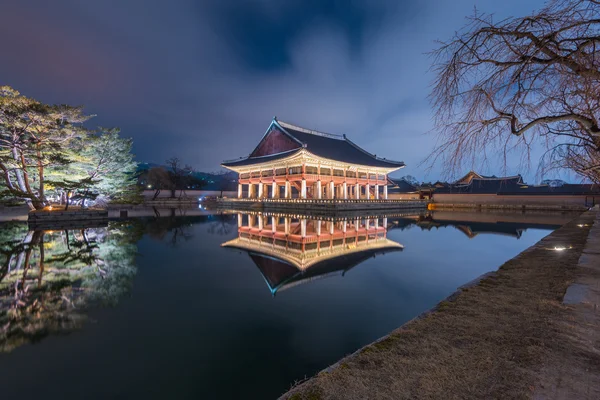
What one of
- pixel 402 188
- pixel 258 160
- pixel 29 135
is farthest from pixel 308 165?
pixel 402 188

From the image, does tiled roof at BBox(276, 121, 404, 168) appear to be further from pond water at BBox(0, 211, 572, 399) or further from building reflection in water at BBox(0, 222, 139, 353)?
building reflection in water at BBox(0, 222, 139, 353)

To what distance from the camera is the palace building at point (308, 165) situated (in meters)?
27.9

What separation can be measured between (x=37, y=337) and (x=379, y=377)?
4.21 meters

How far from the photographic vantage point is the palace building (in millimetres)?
27891

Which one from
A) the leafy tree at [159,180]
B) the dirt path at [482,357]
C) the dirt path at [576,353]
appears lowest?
the dirt path at [482,357]

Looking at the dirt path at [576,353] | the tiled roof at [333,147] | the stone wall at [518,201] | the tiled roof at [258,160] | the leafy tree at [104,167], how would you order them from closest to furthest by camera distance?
the dirt path at [576,353]
the leafy tree at [104,167]
the tiled roof at [258,160]
the stone wall at [518,201]
the tiled roof at [333,147]

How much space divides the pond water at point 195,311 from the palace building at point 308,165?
63.1ft

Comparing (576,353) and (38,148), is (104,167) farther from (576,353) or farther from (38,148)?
(576,353)

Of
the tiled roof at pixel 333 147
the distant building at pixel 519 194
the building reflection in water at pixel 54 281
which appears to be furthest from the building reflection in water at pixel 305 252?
the distant building at pixel 519 194

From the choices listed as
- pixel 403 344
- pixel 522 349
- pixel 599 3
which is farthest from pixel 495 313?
pixel 599 3

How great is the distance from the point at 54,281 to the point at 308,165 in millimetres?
23547

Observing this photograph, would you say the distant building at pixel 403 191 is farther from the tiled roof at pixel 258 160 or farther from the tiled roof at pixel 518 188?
the tiled roof at pixel 258 160

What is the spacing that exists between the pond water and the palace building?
19.2m

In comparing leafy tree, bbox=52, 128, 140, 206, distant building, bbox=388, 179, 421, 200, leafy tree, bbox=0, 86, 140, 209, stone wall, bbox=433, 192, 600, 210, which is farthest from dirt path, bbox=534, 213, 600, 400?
distant building, bbox=388, 179, 421, 200
